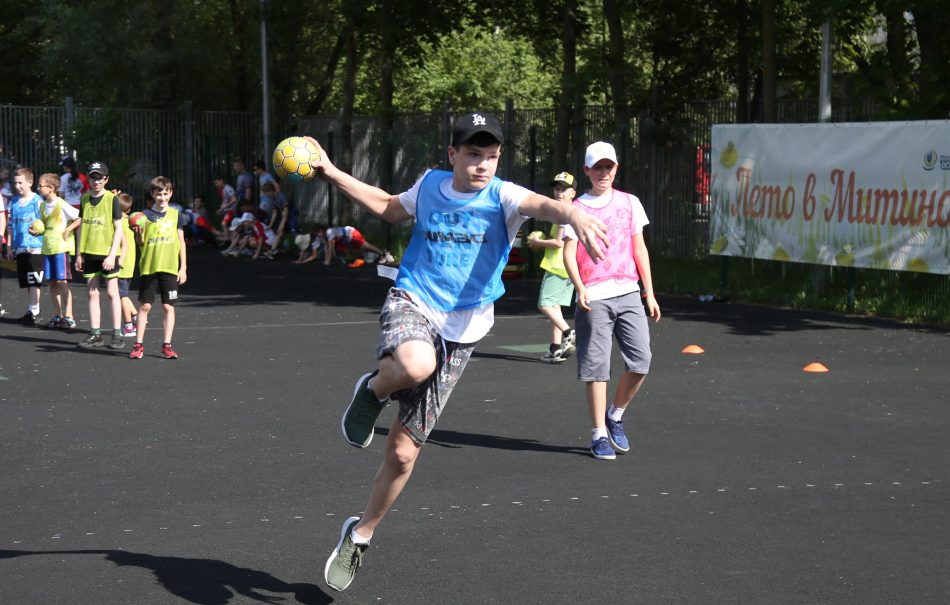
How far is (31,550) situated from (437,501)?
2.11 m

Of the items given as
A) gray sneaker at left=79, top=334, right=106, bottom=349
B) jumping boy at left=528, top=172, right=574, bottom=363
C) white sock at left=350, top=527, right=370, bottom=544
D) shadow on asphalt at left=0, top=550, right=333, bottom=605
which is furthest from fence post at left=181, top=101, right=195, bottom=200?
white sock at left=350, top=527, right=370, bottom=544

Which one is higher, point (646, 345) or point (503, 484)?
point (646, 345)

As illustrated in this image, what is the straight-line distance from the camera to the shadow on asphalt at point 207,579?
5.62 m

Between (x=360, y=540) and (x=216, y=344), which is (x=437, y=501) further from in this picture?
(x=216, y=344)

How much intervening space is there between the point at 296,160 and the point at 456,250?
834mm

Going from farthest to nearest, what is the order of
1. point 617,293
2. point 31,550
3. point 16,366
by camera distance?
point 16,366 < point 617,293 < point 31,550

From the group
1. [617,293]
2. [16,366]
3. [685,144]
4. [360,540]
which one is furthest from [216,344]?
[685,144]

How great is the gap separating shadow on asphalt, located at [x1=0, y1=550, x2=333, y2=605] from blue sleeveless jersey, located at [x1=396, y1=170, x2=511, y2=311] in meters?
1.33

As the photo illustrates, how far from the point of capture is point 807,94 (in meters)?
25.1

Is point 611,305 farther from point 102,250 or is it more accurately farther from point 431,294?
point 102,250

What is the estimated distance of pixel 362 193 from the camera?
5.92 metres

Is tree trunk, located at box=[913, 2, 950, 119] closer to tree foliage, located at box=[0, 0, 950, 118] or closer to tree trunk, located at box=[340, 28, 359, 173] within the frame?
tree foliage, located at box=[0, 0, 950, 118]

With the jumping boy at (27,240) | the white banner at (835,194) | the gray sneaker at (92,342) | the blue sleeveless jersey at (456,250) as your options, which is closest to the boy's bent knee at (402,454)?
the blue sleeveless jersey at (456,250)

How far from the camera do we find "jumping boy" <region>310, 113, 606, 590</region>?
5688mm
